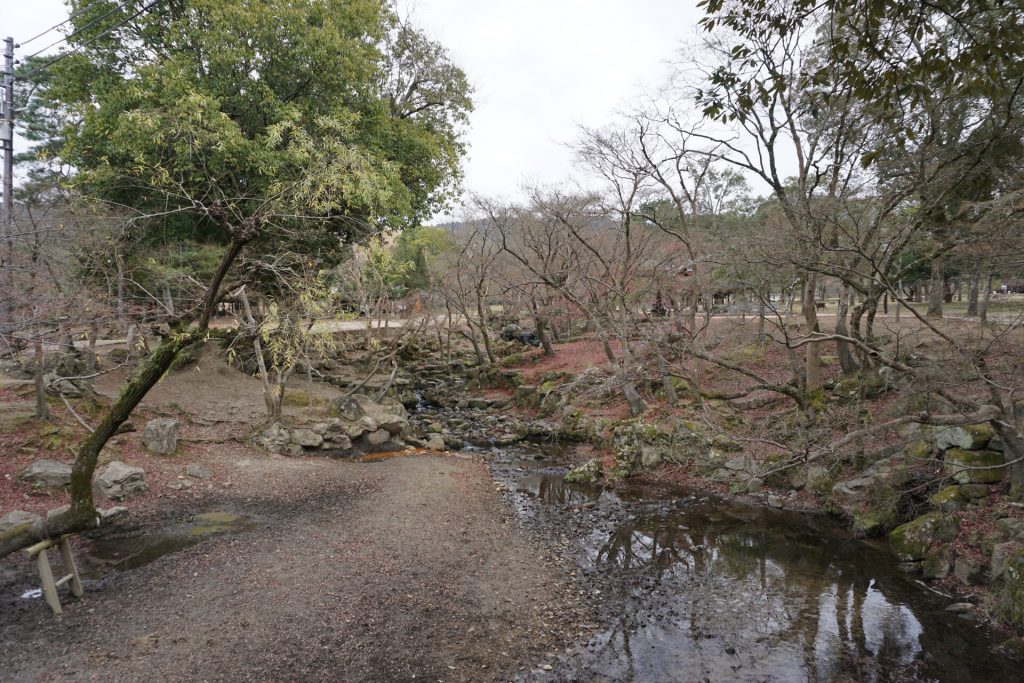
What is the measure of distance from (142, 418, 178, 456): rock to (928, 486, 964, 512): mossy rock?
44.2 feet

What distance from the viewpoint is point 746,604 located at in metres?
7.21

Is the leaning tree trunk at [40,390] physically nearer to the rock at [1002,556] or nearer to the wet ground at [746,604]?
the wet ground at [746,604]

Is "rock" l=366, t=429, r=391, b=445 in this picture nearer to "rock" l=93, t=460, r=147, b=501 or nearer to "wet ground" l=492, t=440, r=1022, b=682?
"wet ground" l=492, t=440, r=1022, b=682

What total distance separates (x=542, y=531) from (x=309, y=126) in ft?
38.1

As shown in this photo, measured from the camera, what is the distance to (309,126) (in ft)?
48.1

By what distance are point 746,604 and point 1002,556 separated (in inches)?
122

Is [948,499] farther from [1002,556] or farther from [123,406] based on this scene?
[123,406]

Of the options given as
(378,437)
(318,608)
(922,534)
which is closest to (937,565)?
(922,534)

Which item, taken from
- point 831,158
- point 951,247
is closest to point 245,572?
point 951,247

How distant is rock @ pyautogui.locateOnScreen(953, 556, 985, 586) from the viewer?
288 inches

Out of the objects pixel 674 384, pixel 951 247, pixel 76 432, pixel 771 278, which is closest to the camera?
pixel 951 247

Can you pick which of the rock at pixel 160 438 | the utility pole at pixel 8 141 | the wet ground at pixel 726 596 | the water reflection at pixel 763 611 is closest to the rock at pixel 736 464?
the wet ground at pixel 726 596

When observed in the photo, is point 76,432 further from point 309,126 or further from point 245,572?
point 309,126

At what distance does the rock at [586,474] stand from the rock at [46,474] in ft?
30.0
